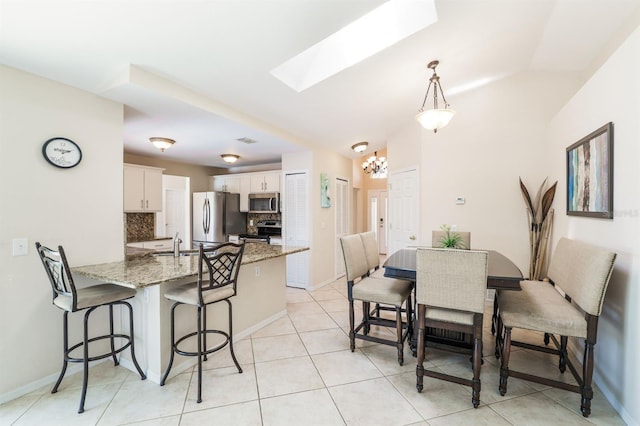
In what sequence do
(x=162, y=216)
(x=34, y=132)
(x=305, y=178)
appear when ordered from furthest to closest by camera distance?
(x=162, y=216), (x=305, y=178), (x=34, y=132)

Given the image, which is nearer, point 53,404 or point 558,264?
point 53,404

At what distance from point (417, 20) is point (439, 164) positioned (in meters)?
2.41

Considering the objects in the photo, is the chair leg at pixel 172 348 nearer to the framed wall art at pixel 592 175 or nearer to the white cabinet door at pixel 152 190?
the white cabinet door at pixel 152 190

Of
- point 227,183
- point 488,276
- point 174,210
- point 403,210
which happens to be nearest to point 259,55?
point 488,276

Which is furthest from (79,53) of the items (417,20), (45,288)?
(417,20)

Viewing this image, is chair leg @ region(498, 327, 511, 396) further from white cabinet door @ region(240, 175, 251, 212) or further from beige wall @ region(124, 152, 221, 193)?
beige wall @ region(124, 152, 221, 193)

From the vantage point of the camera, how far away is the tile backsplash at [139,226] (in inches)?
181

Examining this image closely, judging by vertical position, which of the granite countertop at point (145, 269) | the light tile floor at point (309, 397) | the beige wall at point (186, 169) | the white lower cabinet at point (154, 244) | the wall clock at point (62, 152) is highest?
the beige wall at point (186, 169)

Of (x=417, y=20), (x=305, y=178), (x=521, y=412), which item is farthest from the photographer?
(x=305, y=178)

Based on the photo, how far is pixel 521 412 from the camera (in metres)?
1.93

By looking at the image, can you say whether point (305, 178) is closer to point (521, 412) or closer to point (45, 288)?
point (45, 288)


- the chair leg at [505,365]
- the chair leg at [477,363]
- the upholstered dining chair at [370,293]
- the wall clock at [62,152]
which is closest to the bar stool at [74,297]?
the wall clock at [62,152]

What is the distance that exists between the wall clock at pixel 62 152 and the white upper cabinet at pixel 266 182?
3.37m

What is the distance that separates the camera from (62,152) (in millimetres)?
2316
